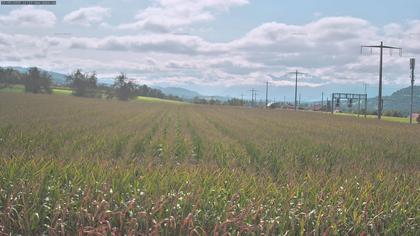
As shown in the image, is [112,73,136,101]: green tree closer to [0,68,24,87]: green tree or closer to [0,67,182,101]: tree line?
[0,67,182,101]: tree line

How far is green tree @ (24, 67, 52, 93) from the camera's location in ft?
429

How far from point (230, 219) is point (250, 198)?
1.05 m

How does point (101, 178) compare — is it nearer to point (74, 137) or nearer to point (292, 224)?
point (292, 224)

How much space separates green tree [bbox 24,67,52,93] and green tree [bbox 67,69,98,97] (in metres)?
19.2

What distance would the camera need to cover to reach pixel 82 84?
533 ft

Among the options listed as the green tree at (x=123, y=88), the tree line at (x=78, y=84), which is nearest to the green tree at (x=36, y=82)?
the tree line at (x=78, y=84)

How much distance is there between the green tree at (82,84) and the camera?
158125 mm

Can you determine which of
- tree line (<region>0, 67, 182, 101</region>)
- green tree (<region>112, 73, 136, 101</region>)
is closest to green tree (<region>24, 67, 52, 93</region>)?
tree line (<region>0, 67, 182, 101</region>)

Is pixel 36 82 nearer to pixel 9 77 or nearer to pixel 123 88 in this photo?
pixel 9 77

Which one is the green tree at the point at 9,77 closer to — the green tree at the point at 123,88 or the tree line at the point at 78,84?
the tree line at the point at 78,84

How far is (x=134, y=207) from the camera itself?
6.63 m

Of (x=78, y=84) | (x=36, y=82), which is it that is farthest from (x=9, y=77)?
(x=78, y=84)

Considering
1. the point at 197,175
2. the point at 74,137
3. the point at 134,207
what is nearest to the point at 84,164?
the point at 197,175

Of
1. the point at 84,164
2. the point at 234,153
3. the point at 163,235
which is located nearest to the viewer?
the point at 163,235
